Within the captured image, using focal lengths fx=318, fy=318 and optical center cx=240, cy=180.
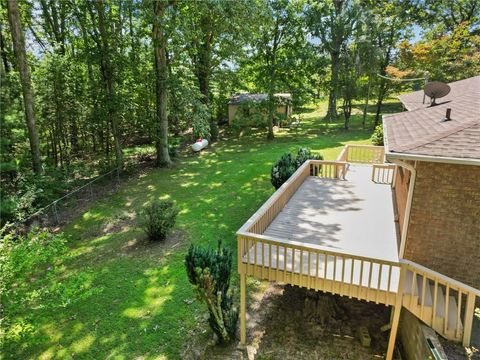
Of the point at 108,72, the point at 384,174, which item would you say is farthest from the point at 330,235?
the point at 108,72

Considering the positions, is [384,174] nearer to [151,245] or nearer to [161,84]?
[151,245]

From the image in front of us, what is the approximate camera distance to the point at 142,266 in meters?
8.82

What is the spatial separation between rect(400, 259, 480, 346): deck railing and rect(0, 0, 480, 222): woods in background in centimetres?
630

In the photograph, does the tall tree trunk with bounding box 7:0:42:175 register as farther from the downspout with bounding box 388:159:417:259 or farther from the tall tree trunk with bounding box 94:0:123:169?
the downspout with bounding box 388:159:417:259

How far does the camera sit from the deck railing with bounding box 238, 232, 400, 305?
5211mm

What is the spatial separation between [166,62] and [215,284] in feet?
52.2

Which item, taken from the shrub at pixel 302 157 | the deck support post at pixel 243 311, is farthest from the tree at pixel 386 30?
the deck support post at pixel 243 311

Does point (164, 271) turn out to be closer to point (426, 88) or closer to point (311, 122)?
point (426, 88)

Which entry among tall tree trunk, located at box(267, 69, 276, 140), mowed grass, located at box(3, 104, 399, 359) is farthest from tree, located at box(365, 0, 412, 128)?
mowed grass, located at box(3, 104, 399, 359)

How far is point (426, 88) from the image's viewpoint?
9812 millimetres

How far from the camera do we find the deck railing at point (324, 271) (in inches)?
205

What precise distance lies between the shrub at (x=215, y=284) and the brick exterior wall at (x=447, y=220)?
11.3ft

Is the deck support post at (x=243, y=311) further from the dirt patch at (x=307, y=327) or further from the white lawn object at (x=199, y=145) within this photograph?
the white lawn object at (x=199, y=145)

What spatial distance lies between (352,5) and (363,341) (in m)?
27.0
